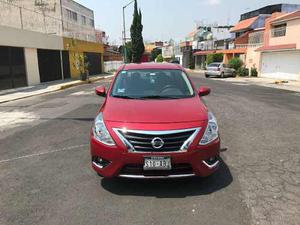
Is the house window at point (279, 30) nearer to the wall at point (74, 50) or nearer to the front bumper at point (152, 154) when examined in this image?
the wall at point (74, 50)

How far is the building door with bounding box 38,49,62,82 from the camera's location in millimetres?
23878

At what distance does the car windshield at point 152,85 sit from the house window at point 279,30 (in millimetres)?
27744

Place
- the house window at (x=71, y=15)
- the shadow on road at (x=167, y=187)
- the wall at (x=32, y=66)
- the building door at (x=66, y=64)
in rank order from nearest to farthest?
the shadow on road at (x=167, y=187), the wall at (x=32, y=66), the building door at (x=66, y=64), the house window at (x=71, y=15)

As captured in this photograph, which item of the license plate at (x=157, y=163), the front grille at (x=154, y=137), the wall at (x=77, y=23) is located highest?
the wall at (x=77, y=23)

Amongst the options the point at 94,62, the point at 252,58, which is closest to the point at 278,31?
the point at 252,58

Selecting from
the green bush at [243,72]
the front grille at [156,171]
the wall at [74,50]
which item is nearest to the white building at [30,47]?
the wall at [74,50]

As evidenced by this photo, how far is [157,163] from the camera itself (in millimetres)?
3758

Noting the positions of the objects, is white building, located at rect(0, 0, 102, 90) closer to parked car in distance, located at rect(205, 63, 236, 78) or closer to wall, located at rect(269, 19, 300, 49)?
parked car in distance, located at rect(205, 63, 236, 78)

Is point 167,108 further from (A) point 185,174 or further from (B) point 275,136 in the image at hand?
(B) point 275,136

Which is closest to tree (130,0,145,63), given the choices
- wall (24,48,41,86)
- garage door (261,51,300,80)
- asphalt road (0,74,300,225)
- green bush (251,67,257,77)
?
green bush (251,67,257,77)

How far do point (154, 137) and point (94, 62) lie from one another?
3656cm

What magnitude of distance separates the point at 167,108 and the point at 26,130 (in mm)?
4992

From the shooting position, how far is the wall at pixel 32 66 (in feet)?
69.9

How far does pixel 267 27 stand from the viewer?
32.5 meters
